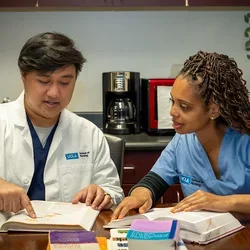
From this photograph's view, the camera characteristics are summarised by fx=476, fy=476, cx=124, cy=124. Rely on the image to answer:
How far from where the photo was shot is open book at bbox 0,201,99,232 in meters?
1.30

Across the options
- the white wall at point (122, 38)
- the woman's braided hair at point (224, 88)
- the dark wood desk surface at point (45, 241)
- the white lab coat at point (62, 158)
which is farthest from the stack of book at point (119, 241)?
the white wall at point (122, 38)

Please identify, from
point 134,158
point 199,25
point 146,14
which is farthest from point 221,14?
point 134,158

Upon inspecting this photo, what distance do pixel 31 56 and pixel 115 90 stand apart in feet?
3.72

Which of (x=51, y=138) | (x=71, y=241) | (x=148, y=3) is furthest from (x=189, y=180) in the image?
(x=148, y=3)

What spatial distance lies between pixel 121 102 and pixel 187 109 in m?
1.27

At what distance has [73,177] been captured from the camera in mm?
1808

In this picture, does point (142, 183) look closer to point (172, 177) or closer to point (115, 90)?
point (172, 177)

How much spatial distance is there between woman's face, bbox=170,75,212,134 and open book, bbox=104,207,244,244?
11.8 inches

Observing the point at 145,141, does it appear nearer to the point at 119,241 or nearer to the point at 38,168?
the point at 38,168

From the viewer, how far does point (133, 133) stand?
2838mm

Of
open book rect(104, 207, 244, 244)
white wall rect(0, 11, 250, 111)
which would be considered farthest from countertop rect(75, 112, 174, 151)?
open book rect(104, 207, 244, 244)

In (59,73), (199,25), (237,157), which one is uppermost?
(199,25)

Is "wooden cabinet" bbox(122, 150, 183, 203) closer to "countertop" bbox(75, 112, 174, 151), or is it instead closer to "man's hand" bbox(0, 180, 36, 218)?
"countertop" bbox(75, 112, 174, 151)

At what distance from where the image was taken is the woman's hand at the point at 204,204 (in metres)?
1.38
